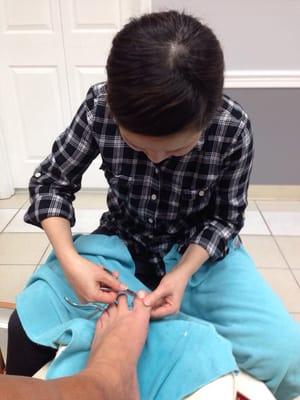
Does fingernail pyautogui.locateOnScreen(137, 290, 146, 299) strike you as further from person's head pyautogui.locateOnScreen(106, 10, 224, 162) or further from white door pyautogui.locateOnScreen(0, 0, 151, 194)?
white door pyautogui.locateOnScreen(0, 0, 151, 194)

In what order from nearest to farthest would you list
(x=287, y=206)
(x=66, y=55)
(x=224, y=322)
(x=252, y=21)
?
(x=224, y=322)
(x=252, y=21)
(x=66, y=55)
(x=287, y=206)

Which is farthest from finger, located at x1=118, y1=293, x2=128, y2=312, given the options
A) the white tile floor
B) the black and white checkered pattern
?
the white tile floor

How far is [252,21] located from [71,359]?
172cm

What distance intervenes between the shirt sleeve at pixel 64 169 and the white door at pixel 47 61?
47.9 inches

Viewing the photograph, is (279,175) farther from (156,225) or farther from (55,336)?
(55,336)

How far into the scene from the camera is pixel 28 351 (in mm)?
749

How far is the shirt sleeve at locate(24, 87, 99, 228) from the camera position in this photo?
839 millimetres

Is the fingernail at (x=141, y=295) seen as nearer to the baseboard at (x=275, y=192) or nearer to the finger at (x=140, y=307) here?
the finger at (x=140, y=307)

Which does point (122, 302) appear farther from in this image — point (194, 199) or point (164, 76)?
point (164, 76)

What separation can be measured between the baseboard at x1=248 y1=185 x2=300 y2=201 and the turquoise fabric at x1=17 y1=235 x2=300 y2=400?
4.42ft

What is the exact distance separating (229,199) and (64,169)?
0.37m

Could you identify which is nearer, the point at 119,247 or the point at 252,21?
the point at 119,247

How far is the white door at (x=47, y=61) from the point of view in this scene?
6.16ft

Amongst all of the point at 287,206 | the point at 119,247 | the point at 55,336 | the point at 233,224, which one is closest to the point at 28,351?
the point at 55,336
